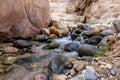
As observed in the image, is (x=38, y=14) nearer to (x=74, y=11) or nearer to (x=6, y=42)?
(x=6, y=42)

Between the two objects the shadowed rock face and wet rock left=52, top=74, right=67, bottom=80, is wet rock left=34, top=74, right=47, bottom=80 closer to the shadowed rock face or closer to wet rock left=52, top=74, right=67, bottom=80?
wet rock left=52, top=74, right=67, bottom=80

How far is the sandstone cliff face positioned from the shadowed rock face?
255 cm

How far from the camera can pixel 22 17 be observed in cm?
698

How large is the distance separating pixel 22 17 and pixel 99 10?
4.82 m

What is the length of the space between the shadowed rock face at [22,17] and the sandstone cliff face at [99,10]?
255 cm

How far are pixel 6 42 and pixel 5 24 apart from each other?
57 cm

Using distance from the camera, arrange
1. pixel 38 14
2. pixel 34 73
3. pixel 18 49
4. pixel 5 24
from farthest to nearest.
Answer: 1. pixel 38 14
2. pixel 5 24
3. pixel 18 49
4. pixel 34 73

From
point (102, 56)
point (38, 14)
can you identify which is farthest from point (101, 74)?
point (38, 14)

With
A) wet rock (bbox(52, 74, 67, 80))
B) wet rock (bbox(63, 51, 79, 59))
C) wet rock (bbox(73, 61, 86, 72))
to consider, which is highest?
wet rock (bbox(73, 61, 86, 72))

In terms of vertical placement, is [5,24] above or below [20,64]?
above

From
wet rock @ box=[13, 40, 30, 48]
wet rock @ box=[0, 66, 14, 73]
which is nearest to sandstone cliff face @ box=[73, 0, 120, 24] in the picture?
wet rock @ box=[13, 40, 30, 48]

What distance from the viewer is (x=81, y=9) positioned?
12898 millimetres

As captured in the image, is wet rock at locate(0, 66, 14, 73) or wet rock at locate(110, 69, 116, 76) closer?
wet rock at locate(110, 69, 116, 76)

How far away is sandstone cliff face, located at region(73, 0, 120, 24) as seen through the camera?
9.42 metres
